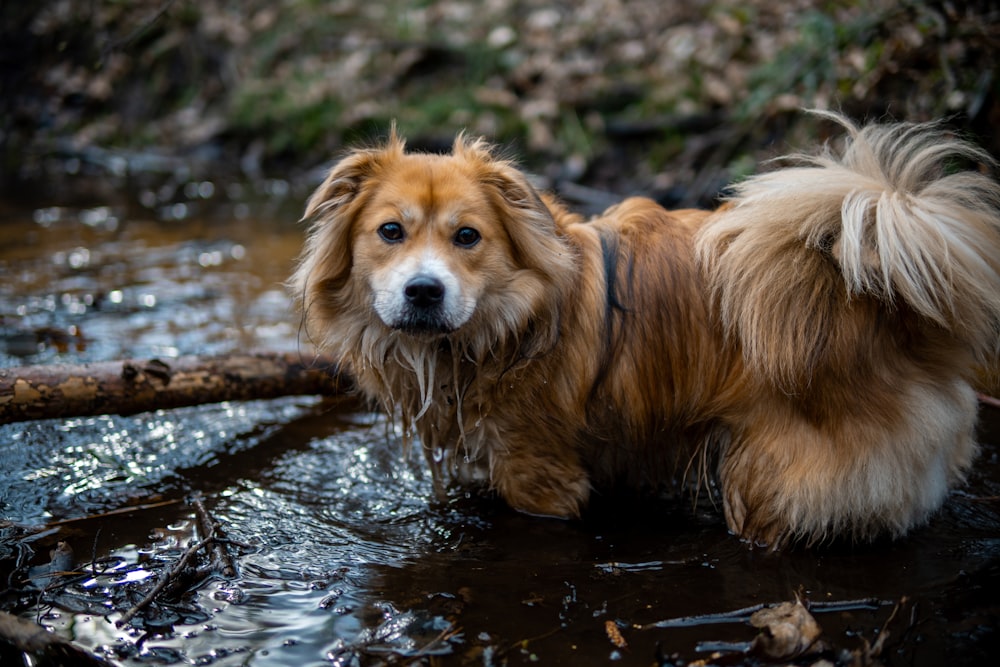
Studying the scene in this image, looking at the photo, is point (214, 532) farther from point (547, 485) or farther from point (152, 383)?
point (547, 485)

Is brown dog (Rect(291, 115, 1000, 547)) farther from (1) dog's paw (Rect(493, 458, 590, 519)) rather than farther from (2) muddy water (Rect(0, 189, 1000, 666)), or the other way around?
(2) muddy water (Rect(0, 189, 1000, 666))

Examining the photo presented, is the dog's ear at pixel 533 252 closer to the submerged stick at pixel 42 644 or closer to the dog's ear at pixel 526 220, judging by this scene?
the dog's ear at pixel 526 220

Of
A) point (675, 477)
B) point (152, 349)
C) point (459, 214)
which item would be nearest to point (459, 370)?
point (459, 214)

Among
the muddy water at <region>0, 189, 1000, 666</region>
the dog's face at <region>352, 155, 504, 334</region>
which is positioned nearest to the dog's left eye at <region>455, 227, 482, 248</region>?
the dog's face at <region>352, 155, 504, 334</region>

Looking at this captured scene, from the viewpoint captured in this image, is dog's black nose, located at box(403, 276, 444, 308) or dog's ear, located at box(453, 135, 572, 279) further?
dog's ear, located at box(453, 135, 572, 279)

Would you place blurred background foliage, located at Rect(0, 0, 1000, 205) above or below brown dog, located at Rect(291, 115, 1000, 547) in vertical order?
above

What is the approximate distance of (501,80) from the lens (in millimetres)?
9898

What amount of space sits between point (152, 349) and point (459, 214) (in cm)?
274

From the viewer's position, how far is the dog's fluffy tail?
9.66 ft

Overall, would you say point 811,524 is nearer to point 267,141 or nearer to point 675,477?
point 675,477

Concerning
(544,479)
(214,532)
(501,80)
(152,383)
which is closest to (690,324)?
(544,479)

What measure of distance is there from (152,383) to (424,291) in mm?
1515

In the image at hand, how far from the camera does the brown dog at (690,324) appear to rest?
307 centimetres

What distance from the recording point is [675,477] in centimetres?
372
